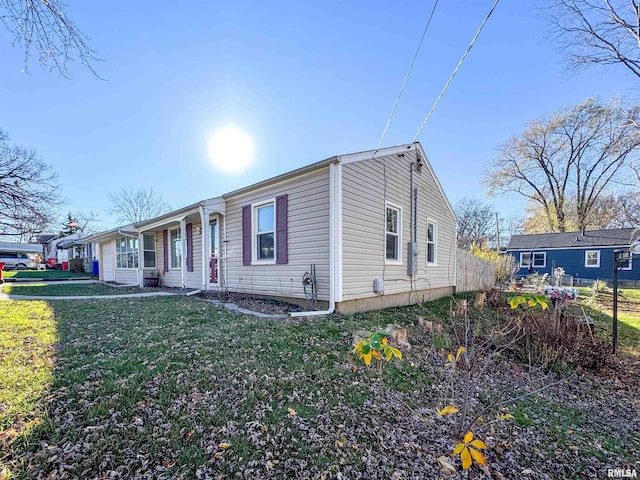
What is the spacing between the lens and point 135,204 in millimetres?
33281

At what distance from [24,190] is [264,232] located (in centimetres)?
1023

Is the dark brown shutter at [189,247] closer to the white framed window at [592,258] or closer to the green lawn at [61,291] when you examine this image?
the green lawn at [61,291]

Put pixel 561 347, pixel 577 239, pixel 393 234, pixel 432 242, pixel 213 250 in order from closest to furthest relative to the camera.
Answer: pixel 561 347 < pixel 393 234 < pixel 213 250 < pixel 432 242 < pixel 577 239

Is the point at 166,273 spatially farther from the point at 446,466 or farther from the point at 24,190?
the point at 446,466

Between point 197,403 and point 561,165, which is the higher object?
point 561,165

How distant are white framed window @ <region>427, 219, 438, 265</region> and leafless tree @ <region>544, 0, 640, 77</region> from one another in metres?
7.78

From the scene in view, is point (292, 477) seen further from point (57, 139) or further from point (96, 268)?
point (96, 268)

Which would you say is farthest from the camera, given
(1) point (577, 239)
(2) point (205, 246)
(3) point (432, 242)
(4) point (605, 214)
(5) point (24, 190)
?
(4) point (605, 214)

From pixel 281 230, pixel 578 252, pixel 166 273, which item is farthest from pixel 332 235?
pixel 578 252

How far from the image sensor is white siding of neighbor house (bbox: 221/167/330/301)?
6.54 metres

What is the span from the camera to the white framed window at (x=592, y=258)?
2198 cm

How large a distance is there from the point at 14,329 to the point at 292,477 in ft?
17.9

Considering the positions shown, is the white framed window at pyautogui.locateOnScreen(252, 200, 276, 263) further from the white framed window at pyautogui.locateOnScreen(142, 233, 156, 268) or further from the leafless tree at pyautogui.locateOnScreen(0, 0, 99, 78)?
the white framed window at pyautogui.locateOnScreen(142, 233, 156, 268)

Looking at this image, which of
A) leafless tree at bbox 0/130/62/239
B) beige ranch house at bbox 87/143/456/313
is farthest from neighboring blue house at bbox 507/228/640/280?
leafless tree at bbox 0/130/62/239
